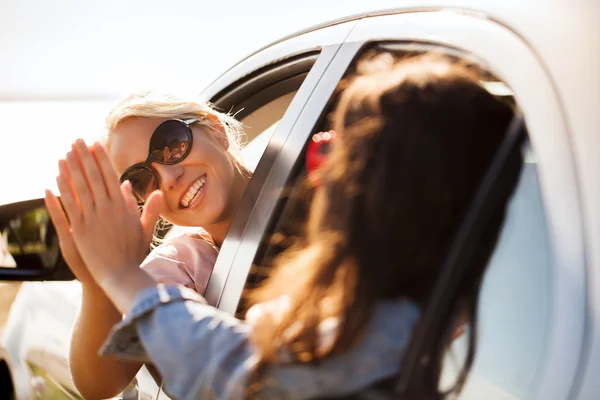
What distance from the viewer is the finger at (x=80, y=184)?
1.65 meters

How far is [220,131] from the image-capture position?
7.77 feet

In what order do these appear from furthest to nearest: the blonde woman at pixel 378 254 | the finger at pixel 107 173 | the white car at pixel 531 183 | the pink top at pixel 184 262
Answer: the pink top at pixel 184 262, the finger at pixel 107 173, the blonde woman at pixel 378 254, the white car at pixel 531 183

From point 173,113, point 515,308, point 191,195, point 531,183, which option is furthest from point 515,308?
point 173,113

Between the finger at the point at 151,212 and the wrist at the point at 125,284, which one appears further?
the finger at the point at 151,212

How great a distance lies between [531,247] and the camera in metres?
1.18

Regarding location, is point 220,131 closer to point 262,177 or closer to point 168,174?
point 168,174

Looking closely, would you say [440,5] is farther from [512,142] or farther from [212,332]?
[212,332]

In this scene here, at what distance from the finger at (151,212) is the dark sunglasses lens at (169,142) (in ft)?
1.48

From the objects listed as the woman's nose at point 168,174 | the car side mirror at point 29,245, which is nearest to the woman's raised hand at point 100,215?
the woman's nose at point 168,174

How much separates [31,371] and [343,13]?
2038 mm

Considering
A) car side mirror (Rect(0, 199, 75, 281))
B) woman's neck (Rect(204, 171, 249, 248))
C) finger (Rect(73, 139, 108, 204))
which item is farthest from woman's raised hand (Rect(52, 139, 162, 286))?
car side mirror (Rect(0, 199, 75, 281))

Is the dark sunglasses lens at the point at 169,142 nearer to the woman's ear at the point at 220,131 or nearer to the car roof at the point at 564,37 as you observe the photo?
the woman's ear at the point at 220,131

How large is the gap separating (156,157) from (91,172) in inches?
18.6

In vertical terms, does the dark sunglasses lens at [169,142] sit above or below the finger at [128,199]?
above
